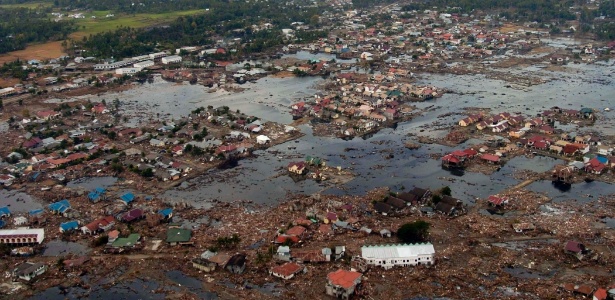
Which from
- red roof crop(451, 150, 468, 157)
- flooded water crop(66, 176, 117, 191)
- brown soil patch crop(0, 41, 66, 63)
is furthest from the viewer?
brown soil patch crop(0, 41, 66, 63)

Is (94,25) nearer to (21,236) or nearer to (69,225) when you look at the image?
(69,225)

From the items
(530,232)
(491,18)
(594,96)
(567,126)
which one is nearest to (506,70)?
(594,96)

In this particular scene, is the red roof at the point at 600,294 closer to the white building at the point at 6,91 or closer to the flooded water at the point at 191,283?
the flooded water at the point at 191,283

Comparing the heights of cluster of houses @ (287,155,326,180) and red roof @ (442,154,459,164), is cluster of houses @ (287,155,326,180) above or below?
below

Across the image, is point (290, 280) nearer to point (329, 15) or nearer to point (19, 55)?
point (19, 55)

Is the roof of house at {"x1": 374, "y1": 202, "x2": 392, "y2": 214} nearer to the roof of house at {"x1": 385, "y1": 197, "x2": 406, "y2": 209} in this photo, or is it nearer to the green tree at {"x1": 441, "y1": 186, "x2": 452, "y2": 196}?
the roof of house at {"x1": 385, "y1": 197, "x2": 406, "y2": 209}

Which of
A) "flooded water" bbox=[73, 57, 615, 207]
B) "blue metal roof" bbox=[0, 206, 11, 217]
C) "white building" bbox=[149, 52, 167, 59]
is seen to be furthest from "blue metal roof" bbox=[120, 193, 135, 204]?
"white building" bbox=[149, 52, 167, 59]

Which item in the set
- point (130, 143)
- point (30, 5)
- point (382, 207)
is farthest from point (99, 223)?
point (30, 5)
